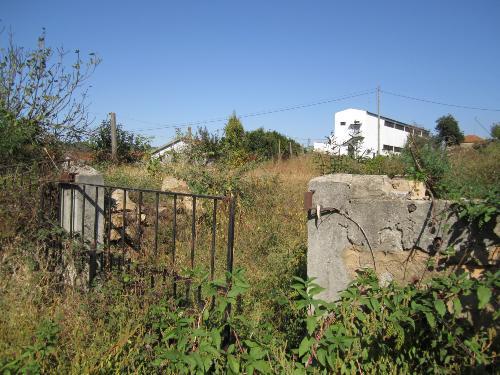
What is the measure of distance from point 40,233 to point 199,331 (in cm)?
236

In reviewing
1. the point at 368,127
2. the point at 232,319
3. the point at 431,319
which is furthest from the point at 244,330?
the point at 368,127

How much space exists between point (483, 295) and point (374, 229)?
38.0 inches

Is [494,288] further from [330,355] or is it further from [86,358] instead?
[86,358]

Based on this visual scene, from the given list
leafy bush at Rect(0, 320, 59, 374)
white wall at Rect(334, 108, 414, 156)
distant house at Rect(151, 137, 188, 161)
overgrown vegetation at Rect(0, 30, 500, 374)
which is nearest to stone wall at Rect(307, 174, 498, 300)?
overgrown vegetation at Rect(0, 30, 500, 374)

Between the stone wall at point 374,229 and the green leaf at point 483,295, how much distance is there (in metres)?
0.57

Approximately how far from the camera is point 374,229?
2.83 m

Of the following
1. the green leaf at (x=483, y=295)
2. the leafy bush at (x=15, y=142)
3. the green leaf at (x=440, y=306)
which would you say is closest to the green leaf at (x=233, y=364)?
the green leaf at (x=440, y=306)

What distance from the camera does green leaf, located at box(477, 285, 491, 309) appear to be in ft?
6.25

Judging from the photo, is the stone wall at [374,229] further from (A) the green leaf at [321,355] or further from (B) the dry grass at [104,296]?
(A) the green leaf at [321,355]

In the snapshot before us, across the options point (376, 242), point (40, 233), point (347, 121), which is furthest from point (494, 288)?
point (347, 121)

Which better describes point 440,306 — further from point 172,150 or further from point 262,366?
point 172,150

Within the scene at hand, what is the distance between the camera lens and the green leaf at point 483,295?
1.90m

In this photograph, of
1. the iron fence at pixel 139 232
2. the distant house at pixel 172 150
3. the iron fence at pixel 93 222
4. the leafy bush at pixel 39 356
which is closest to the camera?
the leafy bush at pixel 39 356

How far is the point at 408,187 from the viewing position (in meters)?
2.97
